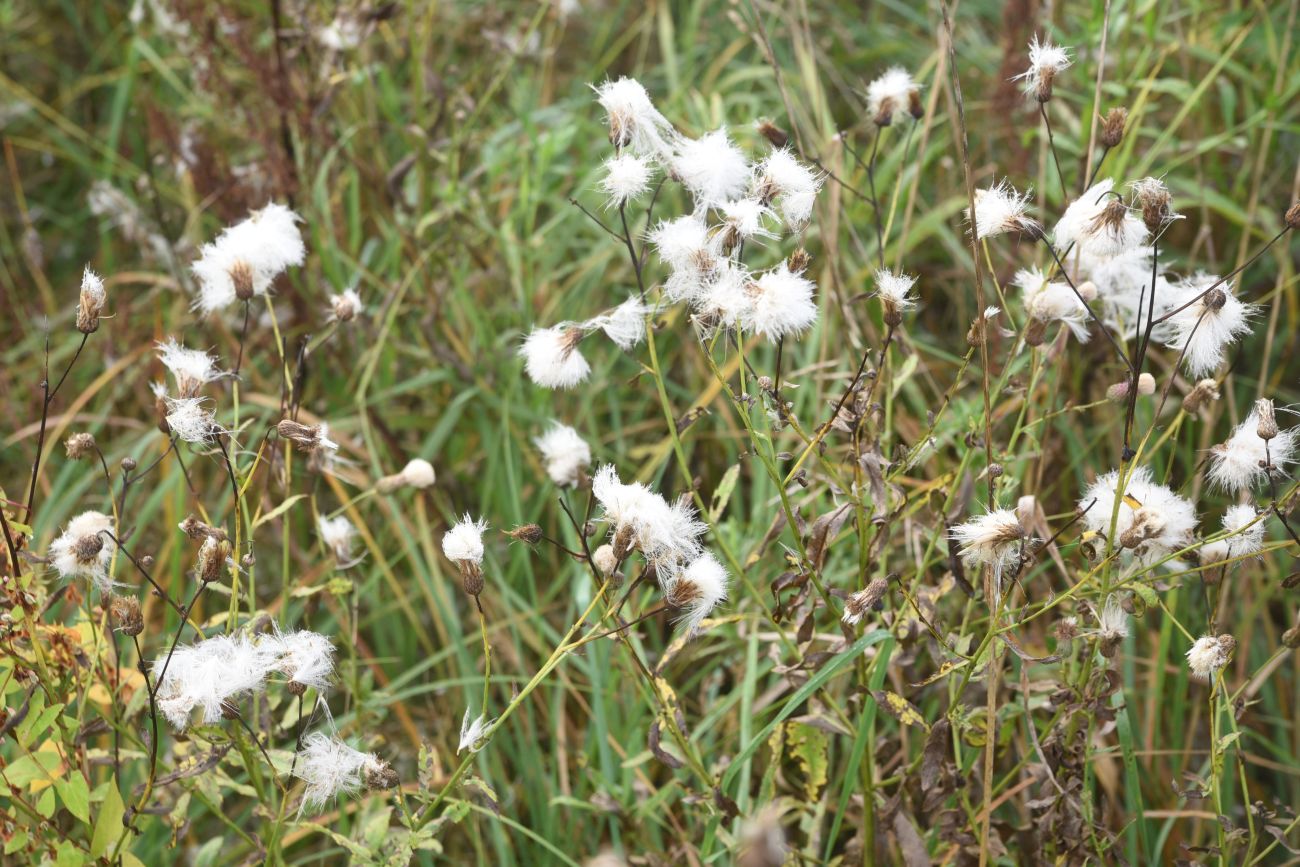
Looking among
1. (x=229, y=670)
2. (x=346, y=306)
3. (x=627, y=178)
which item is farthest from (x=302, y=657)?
(x=627, y=178)

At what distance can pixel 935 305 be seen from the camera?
7.84 ft

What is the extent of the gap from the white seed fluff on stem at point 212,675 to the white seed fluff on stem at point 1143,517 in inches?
29.0

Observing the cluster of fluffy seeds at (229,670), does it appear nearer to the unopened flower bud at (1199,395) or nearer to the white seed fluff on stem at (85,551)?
the white seed fluff on stem at (85,551)

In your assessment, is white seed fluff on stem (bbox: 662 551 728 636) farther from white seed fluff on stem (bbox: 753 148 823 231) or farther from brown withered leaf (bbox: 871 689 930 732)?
white seed fluff on stem (bbox: 753 148 823 231)

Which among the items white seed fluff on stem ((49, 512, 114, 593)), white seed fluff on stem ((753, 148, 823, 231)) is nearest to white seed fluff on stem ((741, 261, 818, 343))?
white seed fluff on stem ((753, 148, 823, 231))

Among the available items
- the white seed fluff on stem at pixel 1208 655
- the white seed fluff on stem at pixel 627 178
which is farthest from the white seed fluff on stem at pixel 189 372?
the white seed fluff on stem at pixel 1208 655

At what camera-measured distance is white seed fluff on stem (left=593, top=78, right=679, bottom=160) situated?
1125mm

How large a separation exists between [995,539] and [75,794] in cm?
83

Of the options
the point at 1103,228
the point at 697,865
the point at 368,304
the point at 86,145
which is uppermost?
the point at 86,145

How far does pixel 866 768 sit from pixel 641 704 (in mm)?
367

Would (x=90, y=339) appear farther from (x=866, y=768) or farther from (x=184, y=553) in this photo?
(x=866, y=768)

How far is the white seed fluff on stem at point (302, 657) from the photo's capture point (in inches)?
40.7

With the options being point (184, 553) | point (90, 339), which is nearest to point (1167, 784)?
point (184, 553)

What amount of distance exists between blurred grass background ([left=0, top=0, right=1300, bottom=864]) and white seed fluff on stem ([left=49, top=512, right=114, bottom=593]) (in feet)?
1.14
